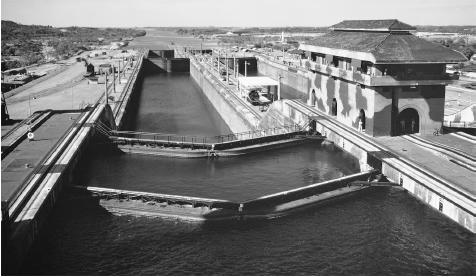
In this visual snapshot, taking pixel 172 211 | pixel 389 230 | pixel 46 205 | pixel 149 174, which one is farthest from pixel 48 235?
pixel 389 230

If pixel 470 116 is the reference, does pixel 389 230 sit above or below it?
below

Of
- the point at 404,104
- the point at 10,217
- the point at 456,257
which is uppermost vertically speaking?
the point at 404,104

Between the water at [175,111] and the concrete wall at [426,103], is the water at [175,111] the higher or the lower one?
the lower one

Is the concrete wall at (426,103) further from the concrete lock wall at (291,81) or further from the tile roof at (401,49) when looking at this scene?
the concrete lock wall at (291,81)

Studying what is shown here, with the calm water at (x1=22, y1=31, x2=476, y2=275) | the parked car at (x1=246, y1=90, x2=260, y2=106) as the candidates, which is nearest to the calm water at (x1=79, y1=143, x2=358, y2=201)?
the calm water at (x1=22, y1=31, x2=476, y2=275)

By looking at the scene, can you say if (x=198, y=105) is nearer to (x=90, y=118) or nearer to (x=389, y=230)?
(x=90, y=118)

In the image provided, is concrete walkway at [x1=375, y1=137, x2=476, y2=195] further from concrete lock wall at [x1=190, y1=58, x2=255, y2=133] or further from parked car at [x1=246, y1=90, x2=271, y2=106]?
parked car at [x1=246, y1=90, x2=271, y2=106]

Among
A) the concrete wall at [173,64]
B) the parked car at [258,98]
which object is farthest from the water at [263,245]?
the concrete wall at [173,64]
